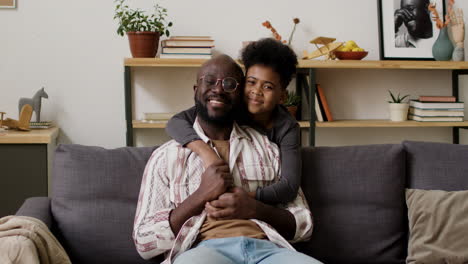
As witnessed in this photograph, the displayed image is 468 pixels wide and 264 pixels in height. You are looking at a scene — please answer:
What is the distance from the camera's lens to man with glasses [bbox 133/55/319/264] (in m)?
1.64

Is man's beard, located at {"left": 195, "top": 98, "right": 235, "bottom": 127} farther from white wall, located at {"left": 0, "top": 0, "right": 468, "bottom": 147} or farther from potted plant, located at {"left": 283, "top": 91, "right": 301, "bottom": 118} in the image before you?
white wall, located at {"left": 0, "top": 0, "right": 468, "bottom": 147}

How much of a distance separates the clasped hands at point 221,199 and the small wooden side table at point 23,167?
4.51 feet

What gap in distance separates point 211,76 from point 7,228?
784mm

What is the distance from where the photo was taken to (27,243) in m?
1.47

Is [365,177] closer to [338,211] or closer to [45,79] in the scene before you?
[338,211]

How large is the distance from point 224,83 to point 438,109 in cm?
187

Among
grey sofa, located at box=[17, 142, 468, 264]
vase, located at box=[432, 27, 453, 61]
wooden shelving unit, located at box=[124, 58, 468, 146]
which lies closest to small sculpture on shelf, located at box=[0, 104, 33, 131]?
wooden shelving unit, located at box=[124, 58, 468, 146]

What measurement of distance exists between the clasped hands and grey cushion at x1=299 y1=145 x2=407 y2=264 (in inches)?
12.1

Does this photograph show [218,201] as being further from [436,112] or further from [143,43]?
[436,112]

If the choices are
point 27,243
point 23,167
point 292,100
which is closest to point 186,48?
point 292,100

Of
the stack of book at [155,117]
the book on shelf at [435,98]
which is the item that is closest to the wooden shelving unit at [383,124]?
the book on shelf at [435,98]

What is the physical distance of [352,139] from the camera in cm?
350

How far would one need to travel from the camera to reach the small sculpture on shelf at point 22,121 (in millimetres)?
2898

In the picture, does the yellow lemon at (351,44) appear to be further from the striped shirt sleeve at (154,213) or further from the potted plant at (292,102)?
the striped shirt sleeve at (154,213)
